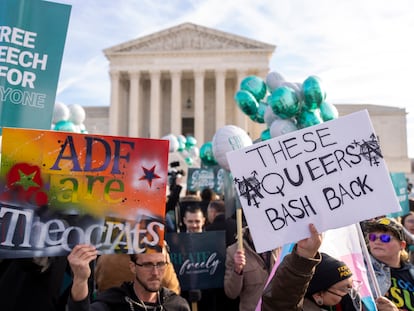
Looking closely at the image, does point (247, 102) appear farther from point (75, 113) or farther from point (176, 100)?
point (176, 100)

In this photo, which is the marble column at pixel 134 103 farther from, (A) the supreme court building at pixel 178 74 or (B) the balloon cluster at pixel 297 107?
(B) the balloon cluster at pixel 297 107

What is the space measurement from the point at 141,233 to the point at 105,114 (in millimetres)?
44629

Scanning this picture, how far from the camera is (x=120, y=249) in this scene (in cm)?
261

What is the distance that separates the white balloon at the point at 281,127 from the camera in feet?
27.0

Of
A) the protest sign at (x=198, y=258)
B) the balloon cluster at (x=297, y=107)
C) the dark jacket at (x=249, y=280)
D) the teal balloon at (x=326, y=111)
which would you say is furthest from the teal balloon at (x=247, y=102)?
Answer: the dark jacket at (x=249, y=280)

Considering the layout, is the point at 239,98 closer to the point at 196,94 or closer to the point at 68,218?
the point at 68,218

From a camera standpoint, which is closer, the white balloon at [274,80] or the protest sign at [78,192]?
the protest sign at [78,192]

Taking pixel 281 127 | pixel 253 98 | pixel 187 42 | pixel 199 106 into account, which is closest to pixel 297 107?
pixel 281 127

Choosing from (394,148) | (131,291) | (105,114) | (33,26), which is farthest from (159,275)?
(394,148)

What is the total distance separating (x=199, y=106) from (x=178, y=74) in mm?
4057

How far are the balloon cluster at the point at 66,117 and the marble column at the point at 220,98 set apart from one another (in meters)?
29.7

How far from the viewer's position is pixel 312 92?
27.6 feet

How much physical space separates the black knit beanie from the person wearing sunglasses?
3.49 feet

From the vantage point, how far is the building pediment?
43.1 meters
